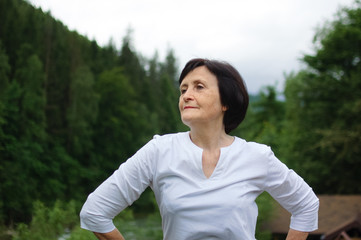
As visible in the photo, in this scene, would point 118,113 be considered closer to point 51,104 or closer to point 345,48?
point 51,104

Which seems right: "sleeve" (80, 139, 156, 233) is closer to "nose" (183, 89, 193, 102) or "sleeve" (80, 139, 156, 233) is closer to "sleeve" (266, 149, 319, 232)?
"nose" (183, 89, 193, 102)

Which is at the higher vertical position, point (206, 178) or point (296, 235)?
point (206, 178)

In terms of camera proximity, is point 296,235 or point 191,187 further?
point 296,235

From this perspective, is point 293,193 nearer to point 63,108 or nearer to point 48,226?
point 48,226

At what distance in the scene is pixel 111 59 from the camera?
4706 centimetres

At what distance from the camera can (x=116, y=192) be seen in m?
1.92

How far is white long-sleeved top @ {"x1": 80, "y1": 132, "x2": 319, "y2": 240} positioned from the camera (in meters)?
1.90

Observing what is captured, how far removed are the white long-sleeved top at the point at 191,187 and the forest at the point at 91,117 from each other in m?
8.42

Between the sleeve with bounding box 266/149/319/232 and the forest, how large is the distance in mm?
8366

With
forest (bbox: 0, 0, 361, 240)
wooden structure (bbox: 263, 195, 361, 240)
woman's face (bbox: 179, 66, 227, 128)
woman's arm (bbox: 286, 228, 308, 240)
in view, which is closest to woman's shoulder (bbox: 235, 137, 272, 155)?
woman's face (bbox: 179, 66, 227, 128)

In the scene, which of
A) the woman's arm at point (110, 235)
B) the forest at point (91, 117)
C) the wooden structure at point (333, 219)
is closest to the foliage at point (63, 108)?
the forest at point (91, 117)

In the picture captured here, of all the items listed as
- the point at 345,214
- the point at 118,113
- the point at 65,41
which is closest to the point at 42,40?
the point at 65,41

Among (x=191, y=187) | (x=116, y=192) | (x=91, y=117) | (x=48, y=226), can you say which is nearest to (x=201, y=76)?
(x=191, y=187)

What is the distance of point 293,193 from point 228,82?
1.93 ft
